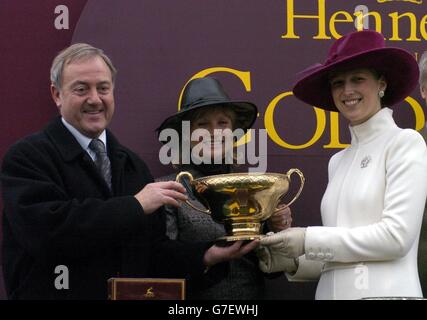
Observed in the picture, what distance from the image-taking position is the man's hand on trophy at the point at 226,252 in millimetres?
3896

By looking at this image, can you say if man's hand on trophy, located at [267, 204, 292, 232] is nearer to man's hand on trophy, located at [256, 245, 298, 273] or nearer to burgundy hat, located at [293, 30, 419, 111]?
man's hand on trophy, located at [256, 245, 298, 273]

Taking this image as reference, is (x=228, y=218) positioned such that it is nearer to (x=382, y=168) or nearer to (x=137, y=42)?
(x=382, y=168)

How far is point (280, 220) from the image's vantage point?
13.7 feet

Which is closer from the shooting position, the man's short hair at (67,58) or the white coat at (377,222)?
the white coat at (377,222)

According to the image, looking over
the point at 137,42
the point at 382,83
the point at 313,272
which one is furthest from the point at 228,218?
the point at 137,42

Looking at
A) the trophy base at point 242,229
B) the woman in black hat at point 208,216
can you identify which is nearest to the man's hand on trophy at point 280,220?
the woman in black hat at point 208,216

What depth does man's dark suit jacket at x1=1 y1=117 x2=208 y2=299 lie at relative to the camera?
372 cm

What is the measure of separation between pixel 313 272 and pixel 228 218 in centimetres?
40

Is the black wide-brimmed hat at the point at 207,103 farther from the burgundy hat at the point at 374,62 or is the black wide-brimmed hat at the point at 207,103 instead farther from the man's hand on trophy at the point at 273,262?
the man's hand on trophy at the point at 273,262

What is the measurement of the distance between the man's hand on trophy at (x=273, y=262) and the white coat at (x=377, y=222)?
0.21 m

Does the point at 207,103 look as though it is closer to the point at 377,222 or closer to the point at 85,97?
the point at 85,97

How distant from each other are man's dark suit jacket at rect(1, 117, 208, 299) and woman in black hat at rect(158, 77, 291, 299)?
0.52ft

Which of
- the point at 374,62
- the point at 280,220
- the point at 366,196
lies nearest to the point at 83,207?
the point at 280,220

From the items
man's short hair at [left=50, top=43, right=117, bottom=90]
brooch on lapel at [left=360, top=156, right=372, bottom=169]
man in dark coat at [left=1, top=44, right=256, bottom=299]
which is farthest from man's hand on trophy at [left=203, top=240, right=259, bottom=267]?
man's short hair at [left=50, top=43, right=117, bottom=90]
